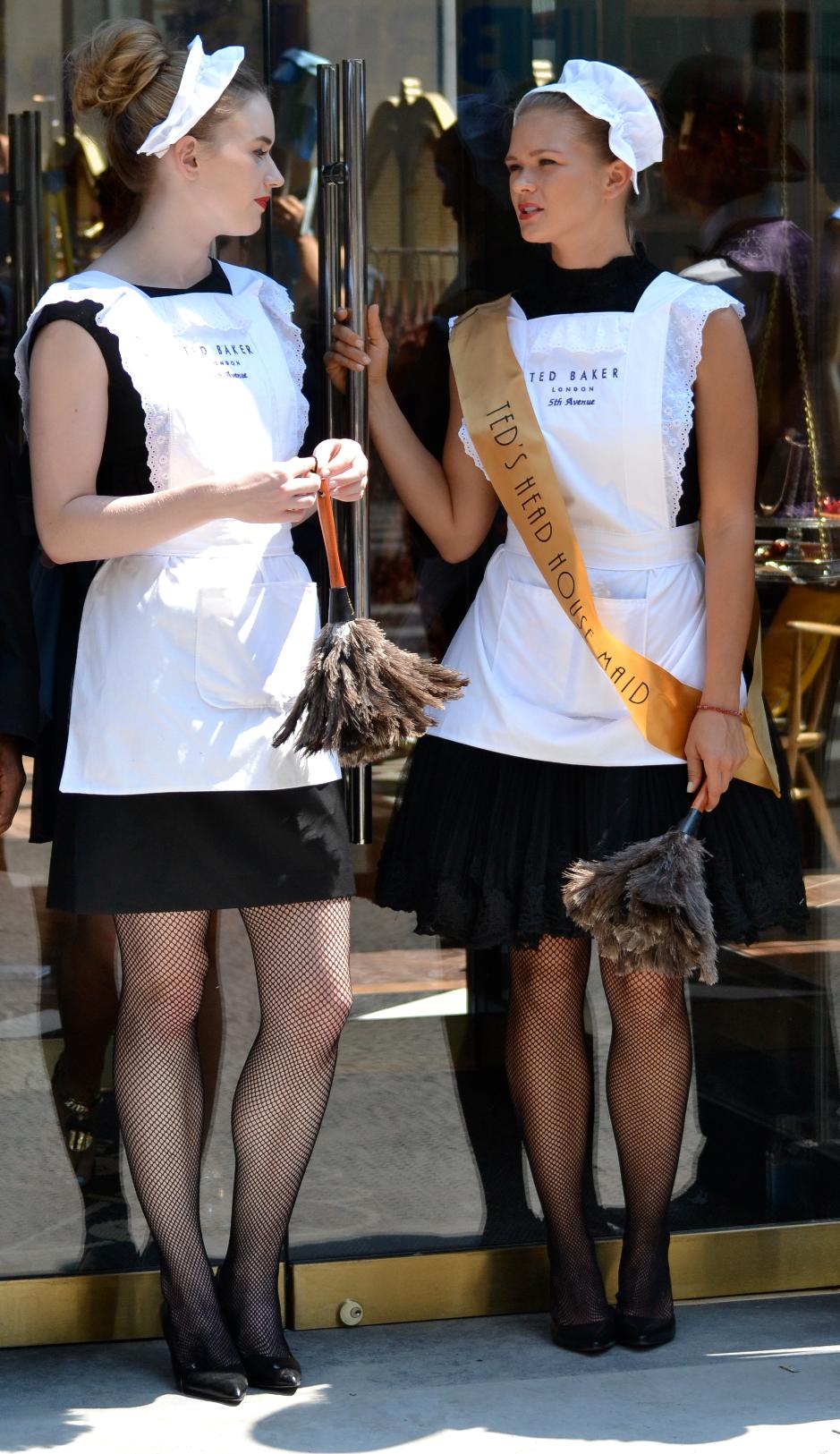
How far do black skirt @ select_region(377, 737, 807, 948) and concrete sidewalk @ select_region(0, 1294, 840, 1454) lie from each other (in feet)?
2.22

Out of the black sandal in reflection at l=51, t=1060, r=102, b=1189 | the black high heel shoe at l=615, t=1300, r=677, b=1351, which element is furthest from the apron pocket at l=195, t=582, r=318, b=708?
the black high heel shoe at l=615, t=1300, r=677, b=1351

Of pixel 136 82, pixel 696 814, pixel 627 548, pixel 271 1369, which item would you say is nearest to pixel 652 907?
pixel 696 814

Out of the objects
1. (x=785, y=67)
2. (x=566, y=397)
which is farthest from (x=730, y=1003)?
(x=785, y=67)

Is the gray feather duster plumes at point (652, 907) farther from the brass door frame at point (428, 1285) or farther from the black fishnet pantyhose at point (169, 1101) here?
the brass door frame at point (428, 1285)

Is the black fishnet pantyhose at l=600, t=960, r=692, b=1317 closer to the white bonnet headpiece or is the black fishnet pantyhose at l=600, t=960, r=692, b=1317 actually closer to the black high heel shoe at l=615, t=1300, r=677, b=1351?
the black high heel shoe at l=615, t=1300, r=677, b=1351

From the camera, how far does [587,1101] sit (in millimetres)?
3031

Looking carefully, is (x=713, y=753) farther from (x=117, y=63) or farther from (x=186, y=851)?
(x=117, y=63)

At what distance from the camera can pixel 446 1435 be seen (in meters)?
2.74

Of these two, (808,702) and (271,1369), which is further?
(808,702)

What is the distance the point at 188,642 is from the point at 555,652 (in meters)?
0.57

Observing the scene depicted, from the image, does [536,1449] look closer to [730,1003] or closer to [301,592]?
[730,1003]

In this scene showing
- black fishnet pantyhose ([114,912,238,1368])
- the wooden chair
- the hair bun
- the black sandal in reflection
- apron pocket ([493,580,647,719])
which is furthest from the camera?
the wooden chair

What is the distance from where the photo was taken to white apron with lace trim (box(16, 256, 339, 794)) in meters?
2.62

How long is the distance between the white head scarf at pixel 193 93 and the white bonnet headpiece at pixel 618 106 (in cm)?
51
